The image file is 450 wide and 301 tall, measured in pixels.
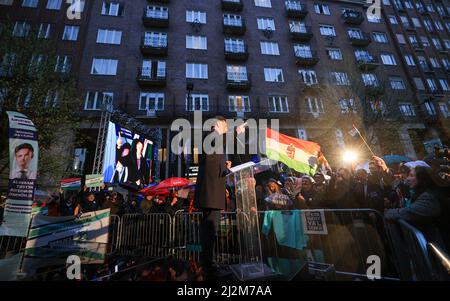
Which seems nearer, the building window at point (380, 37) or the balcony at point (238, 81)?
the balcony at point (238, 81)

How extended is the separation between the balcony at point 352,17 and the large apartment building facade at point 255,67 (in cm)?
12

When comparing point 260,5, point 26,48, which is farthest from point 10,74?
point 260,5

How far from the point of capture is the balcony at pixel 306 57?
74.1ft

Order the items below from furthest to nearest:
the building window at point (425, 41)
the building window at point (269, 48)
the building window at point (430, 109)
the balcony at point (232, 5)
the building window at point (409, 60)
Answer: the building window at point (425, 41) < the building window at point (409, 60) < the building window at point (430, 109) < the balcony at point (232, 5) < the building window at point (269, 48)

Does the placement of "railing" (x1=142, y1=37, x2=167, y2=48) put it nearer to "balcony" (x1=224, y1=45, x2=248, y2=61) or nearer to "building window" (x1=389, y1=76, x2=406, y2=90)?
"balcony" (x1=224, y1=45, x2=248, y2=61)

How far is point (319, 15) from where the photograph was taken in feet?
84.3

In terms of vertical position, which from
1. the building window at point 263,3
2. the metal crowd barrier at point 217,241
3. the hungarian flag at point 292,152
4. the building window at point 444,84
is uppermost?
the building window at point 263,3

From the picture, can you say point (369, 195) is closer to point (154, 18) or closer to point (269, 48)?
point (269, 48)

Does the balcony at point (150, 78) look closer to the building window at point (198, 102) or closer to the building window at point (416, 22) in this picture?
the building window at point (198, 102)

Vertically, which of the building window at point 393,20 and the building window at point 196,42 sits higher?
the building window at point 393,20

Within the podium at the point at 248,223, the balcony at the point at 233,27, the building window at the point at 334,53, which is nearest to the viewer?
the podium at the point at 248,223

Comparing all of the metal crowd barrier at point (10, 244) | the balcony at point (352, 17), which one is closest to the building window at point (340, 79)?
the balcony at point (352, 17)

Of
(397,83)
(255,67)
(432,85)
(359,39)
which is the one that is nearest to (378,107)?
(397,83)

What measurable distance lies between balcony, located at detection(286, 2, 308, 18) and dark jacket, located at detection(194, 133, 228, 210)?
27502 mm
